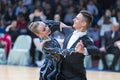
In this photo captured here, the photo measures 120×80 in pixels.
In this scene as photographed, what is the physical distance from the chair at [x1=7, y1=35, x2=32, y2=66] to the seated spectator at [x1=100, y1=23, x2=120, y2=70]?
108 inches

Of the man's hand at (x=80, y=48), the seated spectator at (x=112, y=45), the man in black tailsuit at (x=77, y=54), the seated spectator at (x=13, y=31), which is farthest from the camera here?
the seated spectator at (x=13, y=31)

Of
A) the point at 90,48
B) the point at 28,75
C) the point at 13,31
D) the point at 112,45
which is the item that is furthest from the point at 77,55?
the point at 13,31

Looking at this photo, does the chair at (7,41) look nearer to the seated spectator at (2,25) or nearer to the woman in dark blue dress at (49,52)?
the seated spectator at (2,25)

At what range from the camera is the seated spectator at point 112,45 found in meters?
12.2

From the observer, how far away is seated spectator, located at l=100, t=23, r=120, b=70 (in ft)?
40.1

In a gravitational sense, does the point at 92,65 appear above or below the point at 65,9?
below

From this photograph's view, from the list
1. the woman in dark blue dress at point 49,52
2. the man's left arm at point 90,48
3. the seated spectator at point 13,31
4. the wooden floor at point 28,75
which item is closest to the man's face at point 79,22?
the man's left arm at point 90,48

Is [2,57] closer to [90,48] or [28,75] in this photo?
[28,75]

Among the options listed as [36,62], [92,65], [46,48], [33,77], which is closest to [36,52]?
[36,62]

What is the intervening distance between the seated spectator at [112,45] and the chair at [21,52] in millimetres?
2749

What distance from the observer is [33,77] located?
33.7 feet

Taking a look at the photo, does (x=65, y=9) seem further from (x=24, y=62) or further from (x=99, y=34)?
(x=24, y=62)

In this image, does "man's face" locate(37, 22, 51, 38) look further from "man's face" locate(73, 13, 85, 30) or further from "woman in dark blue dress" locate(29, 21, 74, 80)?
"man's face" locate(73, 13, 85, 30)

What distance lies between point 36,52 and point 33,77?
11.7 ft
